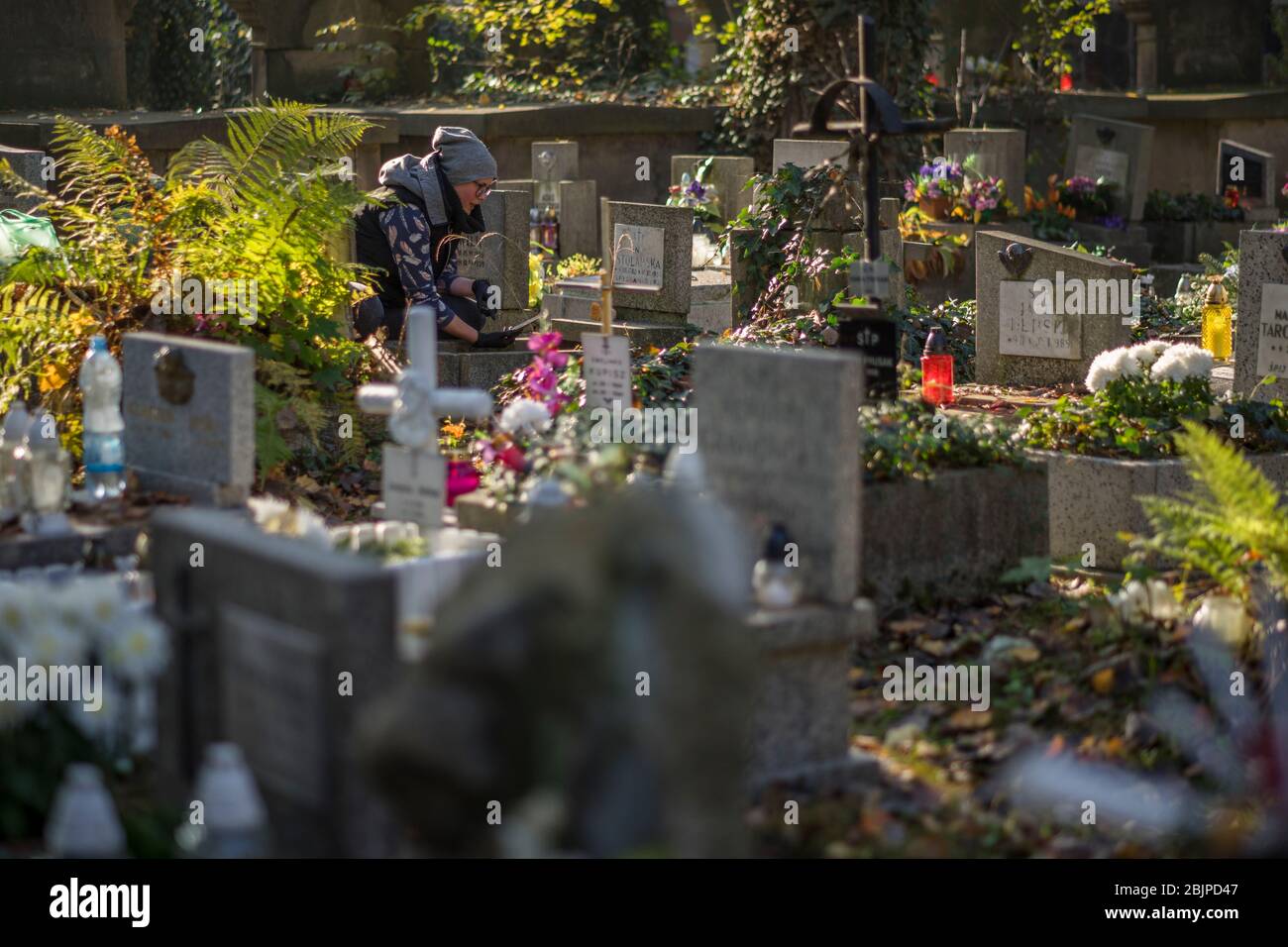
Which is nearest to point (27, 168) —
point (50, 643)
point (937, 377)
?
point (937, 377)

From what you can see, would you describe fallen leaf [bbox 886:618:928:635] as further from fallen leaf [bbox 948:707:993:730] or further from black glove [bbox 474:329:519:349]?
black glove [bbox 474:329:519:349]

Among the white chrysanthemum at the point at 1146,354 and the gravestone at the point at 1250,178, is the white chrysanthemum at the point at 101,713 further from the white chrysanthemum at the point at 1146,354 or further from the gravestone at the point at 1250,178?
the gravestone at the point at 1250,178

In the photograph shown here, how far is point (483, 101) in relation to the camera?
789 inches

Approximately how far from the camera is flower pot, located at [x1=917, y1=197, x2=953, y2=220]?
48.7 feet

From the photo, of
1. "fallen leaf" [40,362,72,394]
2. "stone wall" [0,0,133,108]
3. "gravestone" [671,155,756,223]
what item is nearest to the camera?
"fallen leaf" [40,362,72,394]

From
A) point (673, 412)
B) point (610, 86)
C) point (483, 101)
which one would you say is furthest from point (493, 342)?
point (610, 86)

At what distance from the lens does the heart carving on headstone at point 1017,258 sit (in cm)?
998

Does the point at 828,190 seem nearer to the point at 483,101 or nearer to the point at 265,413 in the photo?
the point at 265,413

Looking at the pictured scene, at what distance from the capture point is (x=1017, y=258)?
1001 centimetres

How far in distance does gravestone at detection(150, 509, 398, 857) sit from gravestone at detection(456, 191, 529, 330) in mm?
6801

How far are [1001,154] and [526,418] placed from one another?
33.2 feet

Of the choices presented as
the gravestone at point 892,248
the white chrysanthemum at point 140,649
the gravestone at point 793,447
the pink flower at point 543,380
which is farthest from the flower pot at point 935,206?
the white chrysanthemum at point 140,649

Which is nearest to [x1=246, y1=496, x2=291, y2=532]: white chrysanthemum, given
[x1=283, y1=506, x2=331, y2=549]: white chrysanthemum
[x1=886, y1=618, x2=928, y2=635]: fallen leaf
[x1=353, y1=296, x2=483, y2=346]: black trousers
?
[x1=283, y1=506, x2=331, y2=549]: white chrysanthemum
